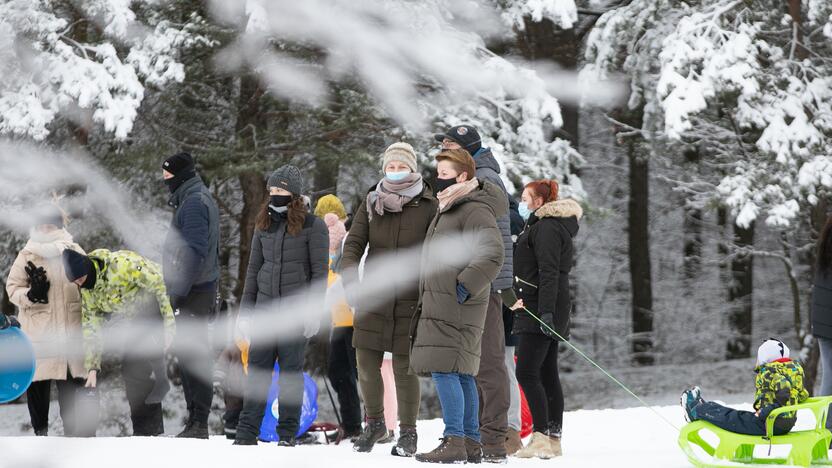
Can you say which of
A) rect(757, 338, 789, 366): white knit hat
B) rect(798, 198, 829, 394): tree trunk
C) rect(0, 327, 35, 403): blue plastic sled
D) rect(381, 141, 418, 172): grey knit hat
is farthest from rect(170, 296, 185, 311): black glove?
rect(798, 198, 829, 394): tree trunk

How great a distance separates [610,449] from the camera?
7.71 m

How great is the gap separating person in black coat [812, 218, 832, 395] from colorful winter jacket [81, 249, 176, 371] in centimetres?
407

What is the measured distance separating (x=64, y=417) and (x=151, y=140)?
5.45m

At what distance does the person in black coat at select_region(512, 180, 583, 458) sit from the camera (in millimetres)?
6855

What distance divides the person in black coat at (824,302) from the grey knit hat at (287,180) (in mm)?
3177

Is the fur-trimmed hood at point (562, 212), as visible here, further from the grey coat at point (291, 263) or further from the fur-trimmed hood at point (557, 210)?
the grey coat at point (291, 263)

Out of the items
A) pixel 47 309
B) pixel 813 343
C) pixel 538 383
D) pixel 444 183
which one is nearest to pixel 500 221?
pixel 444 183

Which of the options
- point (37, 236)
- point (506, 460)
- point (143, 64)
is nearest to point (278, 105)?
point (143, 64)

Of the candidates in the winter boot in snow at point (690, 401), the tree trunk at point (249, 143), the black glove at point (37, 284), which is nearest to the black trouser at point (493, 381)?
the winter boot in snow at point (690, 401)

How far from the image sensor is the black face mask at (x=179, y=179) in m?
7.57

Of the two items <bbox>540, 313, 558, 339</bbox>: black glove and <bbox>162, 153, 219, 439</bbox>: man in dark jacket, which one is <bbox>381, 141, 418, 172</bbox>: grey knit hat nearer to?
<bbox>540, 313, 558, 339</bbox>: black glove

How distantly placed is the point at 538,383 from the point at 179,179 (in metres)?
2.66

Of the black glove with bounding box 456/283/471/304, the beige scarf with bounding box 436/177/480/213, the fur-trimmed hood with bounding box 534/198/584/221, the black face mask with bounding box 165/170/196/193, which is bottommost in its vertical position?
the black face mask with bounding box 165/170/196/193

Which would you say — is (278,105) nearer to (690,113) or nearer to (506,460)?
(690,113)
